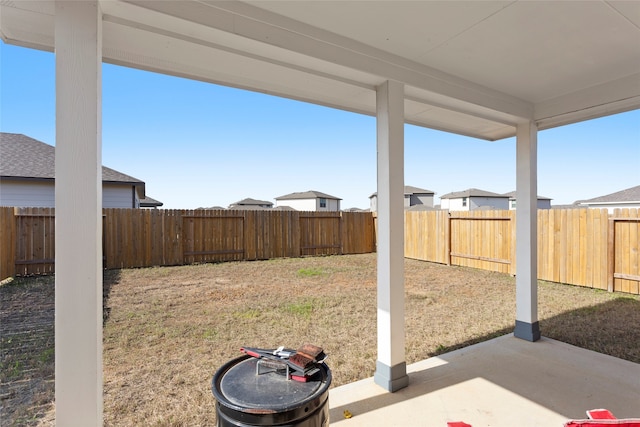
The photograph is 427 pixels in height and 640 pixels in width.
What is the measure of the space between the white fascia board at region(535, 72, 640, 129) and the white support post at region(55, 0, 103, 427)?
417cm

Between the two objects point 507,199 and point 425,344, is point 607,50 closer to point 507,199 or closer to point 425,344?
point 425,344

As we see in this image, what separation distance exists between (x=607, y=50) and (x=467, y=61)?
1.01 m

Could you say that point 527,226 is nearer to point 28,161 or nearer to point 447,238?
point 447,238

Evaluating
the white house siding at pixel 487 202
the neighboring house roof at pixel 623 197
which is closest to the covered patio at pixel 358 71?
the neighboring house roof at pixel 623 197

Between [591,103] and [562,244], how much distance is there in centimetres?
477

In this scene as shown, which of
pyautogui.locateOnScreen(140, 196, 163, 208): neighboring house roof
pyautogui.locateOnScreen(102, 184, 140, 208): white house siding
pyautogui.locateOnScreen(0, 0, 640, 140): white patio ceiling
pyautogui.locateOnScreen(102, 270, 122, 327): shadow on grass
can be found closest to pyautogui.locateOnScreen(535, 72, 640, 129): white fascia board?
pyautogui.locateOnScreen(0, 0, 640, 140): white patio ceiling

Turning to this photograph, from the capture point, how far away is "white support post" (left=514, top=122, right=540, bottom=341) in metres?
3.70

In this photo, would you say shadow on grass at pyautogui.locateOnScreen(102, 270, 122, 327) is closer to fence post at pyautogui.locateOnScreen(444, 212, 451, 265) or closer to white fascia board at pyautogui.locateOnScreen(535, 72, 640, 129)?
white fascia board at pyautogui.locateOnScreen(535, 72, 640, 129)

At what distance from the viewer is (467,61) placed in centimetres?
261

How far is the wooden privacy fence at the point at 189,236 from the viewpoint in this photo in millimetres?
7496

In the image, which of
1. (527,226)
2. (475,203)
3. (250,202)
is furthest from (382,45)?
(250,202)

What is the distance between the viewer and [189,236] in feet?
31.5

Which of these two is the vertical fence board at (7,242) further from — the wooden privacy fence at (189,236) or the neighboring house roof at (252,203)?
the neighboring house roof at (252,203)

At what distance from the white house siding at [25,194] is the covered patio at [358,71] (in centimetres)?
999
